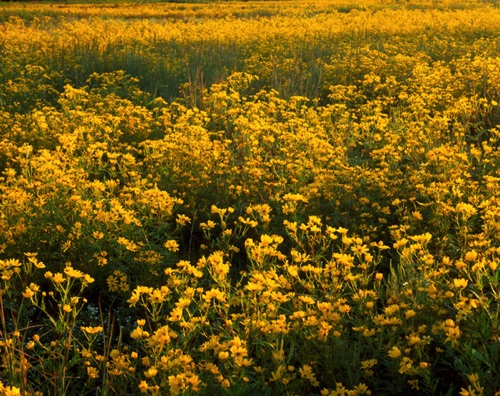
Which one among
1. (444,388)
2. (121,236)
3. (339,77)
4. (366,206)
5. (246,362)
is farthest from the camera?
(339,77)

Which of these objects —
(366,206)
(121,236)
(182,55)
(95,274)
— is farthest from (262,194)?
(182,55)

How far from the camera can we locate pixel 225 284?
2969 millimetres

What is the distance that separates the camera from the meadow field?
256cm

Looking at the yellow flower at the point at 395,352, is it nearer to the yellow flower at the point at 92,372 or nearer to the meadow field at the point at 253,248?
the meadow field at the point at 253,248

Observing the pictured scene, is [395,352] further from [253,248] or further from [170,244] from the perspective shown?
[170,244]

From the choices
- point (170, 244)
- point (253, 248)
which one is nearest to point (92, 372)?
point (170, 244)

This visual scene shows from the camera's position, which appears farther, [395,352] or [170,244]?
[170,244]

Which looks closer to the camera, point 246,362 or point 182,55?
point 246,362

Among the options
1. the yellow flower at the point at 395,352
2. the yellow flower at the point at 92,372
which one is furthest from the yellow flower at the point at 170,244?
the yellow flower at the point at 395,352

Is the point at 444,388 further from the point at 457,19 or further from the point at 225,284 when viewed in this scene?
the point at 457,19

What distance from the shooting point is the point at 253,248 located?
3711mm

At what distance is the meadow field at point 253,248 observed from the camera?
2.56m

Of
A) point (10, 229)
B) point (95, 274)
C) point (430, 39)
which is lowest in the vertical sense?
point (95, 274)

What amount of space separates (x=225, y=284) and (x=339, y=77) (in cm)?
679
